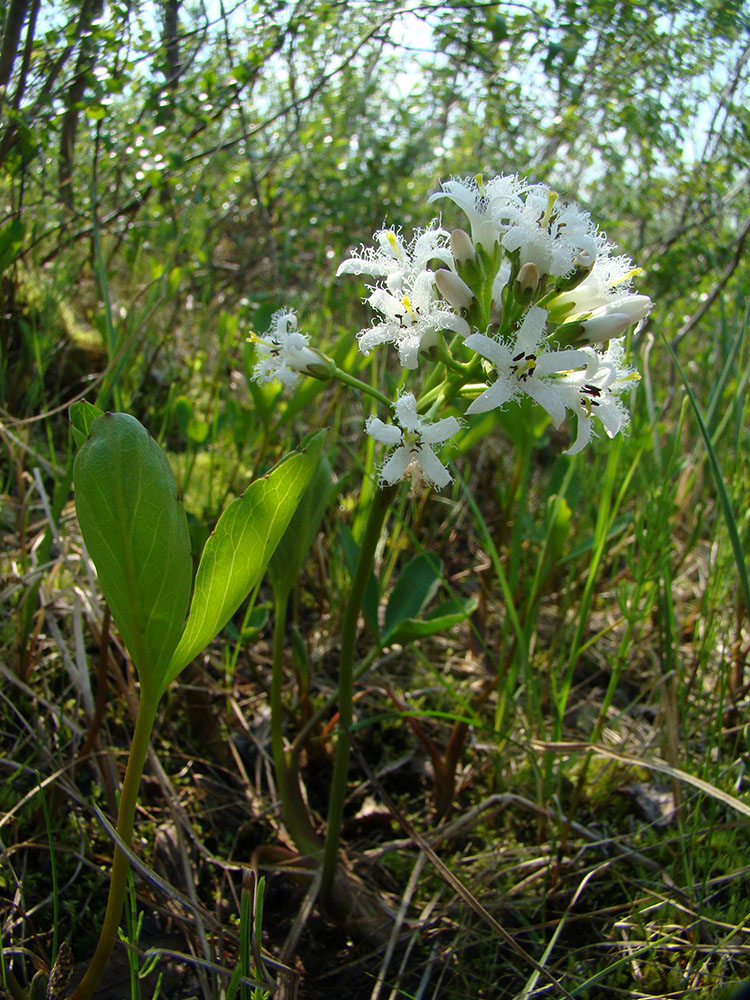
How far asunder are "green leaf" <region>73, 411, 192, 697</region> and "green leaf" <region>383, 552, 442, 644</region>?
73 cm

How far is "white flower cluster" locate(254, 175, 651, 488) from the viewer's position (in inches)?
41.1

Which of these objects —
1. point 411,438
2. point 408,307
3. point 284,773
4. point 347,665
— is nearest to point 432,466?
point 411,438

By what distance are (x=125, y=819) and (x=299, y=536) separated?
0.56 metres

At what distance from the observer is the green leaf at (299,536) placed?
134 cm

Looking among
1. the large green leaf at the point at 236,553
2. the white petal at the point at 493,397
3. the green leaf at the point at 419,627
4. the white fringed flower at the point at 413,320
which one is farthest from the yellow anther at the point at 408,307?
the green leaf at the point at 419,627

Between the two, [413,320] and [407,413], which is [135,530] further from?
[413,320]

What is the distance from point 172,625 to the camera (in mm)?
930

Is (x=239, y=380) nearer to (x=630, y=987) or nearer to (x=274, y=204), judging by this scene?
(x=274, y=204)

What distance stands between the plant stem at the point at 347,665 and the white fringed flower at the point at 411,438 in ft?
0.12

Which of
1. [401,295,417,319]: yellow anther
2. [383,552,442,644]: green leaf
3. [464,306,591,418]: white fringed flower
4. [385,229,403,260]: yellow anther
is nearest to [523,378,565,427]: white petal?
[464,306,591,418]: white fringed flower

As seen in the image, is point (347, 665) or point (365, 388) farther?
point (347, 665)

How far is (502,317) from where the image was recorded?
1.12 meters

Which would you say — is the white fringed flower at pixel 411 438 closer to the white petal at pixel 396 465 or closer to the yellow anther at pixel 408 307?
the white petal at pixel 396 465

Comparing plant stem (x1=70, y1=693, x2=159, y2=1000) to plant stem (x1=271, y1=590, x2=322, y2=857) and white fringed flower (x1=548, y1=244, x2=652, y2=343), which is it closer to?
plant stem (x1=271, y1=590, x2=322, y2=857)
